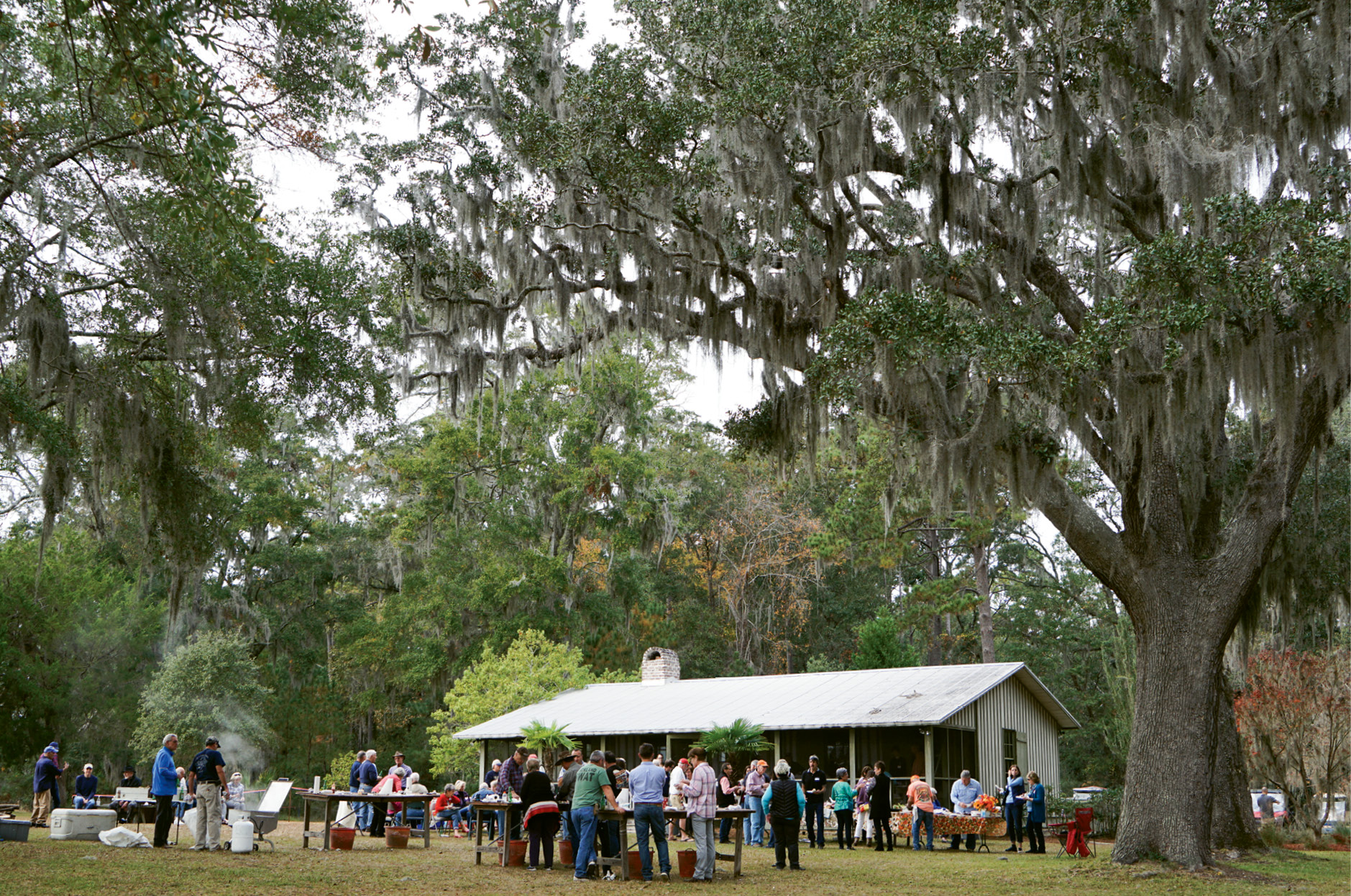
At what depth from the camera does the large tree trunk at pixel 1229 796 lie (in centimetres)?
1348

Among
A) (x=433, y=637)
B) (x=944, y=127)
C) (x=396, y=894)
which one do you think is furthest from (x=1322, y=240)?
(x=433, y=637)

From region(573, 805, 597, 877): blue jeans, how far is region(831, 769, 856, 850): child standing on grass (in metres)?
6.32

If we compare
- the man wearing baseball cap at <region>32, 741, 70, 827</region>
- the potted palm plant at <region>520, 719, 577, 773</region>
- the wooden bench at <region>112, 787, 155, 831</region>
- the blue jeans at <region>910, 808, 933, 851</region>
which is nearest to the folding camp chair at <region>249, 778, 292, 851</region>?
the wooden bench at <region>112, 787, 155, 831</region>

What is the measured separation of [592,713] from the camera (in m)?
23.2

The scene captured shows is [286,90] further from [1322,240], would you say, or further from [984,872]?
[984,872]

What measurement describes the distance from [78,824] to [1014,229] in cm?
1270

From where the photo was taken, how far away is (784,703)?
844 inches

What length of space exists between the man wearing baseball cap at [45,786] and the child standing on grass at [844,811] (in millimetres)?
10367

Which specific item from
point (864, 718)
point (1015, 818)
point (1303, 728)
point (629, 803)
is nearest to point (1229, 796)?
point (1015, 818)

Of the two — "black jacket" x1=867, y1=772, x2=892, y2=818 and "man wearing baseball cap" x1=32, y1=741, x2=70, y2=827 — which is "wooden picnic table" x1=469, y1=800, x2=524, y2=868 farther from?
"man wearing baseball cap" x1=32, y1=741, x2=70, y2=827

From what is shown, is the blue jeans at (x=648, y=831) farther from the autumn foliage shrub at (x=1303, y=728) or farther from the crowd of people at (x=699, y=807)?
the autumn foliage shrub at (x=1303, y=728)

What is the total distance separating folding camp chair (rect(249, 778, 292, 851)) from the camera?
A: 13.3m

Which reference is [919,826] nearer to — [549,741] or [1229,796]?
[1229,796]

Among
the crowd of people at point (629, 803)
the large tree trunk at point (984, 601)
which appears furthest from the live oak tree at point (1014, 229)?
the large tree trunk at point (984, 601)
